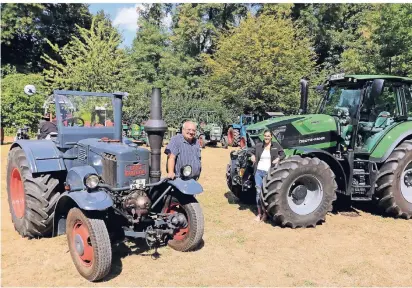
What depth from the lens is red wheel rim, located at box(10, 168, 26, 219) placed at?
5750mm

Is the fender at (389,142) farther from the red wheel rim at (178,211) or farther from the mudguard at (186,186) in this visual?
the red wheel rim at (178,211)

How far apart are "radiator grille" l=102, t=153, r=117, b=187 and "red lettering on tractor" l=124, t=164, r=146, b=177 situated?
0.15 metres

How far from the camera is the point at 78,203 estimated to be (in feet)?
13.1

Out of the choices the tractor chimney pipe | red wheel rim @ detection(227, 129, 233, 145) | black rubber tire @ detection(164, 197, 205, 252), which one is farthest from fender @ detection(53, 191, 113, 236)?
red wheel rim @ detection(227, 129, 233, 145)

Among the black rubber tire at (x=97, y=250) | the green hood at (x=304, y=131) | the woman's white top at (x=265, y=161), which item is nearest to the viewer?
the black rubber tire at (x=97, y=250)

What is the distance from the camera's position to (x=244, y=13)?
96.2ft

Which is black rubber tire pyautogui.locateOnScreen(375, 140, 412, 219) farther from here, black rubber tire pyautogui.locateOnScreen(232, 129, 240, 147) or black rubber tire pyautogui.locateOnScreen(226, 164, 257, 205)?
black rubber tire pyautogui.locateOnScreen(232, 129, 240, 147)

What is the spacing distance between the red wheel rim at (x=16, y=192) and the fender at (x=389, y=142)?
5.50 metres

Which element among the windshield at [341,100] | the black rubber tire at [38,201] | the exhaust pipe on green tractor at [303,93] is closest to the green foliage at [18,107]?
the black rubber tire at [38,201]

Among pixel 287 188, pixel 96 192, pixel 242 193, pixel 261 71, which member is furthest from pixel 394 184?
pixel 261 71

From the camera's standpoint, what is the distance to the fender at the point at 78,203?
3936 millimetres

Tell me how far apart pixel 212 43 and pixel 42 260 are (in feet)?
86.2

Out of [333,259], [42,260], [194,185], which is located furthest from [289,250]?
[42,260]

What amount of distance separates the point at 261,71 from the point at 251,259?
53.0 ft
